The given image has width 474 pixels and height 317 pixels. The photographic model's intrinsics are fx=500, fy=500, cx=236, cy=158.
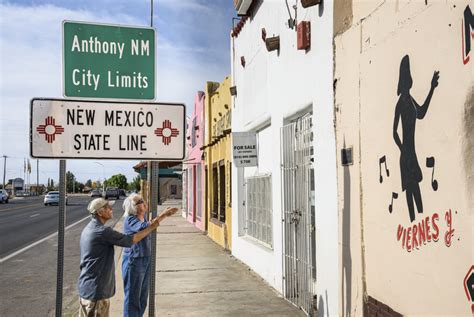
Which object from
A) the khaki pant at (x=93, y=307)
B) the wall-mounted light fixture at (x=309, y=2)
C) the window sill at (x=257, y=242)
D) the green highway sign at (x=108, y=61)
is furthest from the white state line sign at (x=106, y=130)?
the window sill at (x=257, y=242)

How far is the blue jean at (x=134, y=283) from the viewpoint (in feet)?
19.9

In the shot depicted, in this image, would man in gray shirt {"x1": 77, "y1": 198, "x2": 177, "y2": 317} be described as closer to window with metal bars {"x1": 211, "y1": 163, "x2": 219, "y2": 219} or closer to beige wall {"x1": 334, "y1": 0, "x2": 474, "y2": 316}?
beige wall {"x1": 334, "y1": 0, "x2": 474, "y2": 316}

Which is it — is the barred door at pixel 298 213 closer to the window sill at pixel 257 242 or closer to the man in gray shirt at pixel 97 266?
the window sill at pixel 257 242

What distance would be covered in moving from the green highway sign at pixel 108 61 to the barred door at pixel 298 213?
3.05 m

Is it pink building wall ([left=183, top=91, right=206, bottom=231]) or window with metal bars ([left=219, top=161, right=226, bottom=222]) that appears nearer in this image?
window with metal bars ([left=219, top=161, right=226, bottom=222])

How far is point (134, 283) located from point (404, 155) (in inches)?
144

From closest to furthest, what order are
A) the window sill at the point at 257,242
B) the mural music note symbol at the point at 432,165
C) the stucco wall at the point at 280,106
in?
the mural music note symbol at the point at 432,165 → the stucco wall at the point at 280,106 → the window sill at the point at 257,242

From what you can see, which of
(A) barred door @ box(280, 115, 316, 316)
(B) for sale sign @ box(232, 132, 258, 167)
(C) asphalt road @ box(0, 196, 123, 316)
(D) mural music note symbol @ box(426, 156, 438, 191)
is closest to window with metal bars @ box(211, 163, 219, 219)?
(C) asphalt road @ box(0, 196, 123, 316)

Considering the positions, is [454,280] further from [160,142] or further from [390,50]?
[160,142]

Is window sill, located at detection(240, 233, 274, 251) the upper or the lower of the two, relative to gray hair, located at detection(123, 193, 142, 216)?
lower

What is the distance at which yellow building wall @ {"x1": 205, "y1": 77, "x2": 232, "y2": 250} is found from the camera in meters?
13.7

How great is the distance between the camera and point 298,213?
7238 mm

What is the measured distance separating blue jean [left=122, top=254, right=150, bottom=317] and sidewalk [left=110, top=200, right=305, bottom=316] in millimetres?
1018

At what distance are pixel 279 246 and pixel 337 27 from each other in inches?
155
